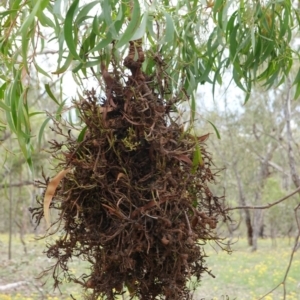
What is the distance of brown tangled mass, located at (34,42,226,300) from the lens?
105 centimetres

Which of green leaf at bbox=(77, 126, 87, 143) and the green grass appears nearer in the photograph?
green leaf at bbox=(77, 126, 87, 143)

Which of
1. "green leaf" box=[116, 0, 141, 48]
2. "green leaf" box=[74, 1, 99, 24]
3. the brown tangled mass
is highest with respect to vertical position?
"green leaf" box=[74, 1, 99, 24]

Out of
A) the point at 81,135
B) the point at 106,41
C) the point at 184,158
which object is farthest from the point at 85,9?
the point at 184,158

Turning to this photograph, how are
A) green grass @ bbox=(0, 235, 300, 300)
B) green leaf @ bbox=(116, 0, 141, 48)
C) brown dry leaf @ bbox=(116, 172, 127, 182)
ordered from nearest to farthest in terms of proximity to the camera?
green leaf @ bbox=(116, 0, 141, 48), brown dry leaf @ bbox=(116, 172, 127, 182), green grass @ bbox=(0, 235, 300, 300)

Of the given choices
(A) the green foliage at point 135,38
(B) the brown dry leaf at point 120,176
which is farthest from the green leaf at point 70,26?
(B) the brown dry leaf at point 120,176

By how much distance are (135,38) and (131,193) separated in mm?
341

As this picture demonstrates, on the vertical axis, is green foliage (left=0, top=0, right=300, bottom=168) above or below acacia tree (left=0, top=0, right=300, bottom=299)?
above

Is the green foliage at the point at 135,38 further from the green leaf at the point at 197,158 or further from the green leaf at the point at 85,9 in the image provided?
the green leaf at the point at 197,158

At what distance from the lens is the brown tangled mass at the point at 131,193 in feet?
3.43

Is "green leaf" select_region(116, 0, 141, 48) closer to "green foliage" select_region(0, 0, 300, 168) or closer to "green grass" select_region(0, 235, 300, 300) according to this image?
"green foliage" select_region(0, 0, 300, 168)

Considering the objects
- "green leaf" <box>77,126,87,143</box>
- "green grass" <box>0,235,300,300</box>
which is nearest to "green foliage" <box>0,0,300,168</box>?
"green leaf" <box>77,126,87,143</box>

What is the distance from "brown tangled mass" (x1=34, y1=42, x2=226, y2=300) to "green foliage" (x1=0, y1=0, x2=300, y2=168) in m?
0.09

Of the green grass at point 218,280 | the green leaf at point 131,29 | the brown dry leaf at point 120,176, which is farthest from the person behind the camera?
the green grass at point 218,280

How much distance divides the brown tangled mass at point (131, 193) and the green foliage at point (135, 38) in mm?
94
